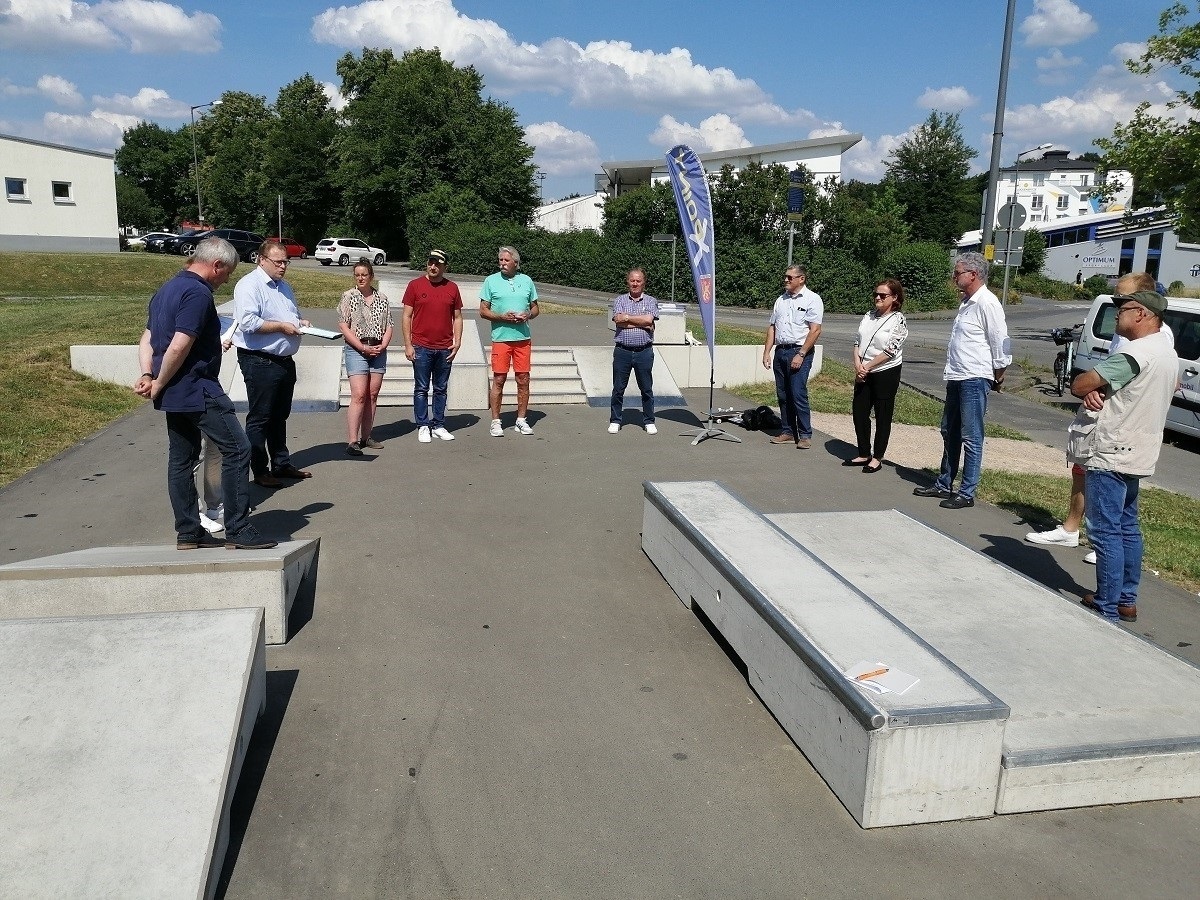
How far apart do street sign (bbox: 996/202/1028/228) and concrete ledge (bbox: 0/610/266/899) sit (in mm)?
18363

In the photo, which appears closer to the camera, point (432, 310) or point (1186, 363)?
point (432, 310)

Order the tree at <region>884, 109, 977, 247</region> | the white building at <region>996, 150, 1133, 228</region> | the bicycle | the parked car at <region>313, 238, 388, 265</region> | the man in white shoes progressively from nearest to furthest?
the man in white shoes
the bicycle
the parked car at <region>313, 238, 388, 265</region>
the tree at <region>884, 109, 977, 247</region>
the white building at <region>996, 150, 1133, 228</region>

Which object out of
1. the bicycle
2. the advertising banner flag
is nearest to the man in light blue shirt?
the advertising banner flag

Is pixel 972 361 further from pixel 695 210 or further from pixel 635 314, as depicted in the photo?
pixel 635 314

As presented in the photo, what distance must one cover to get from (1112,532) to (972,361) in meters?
2.88

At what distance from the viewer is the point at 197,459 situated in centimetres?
555

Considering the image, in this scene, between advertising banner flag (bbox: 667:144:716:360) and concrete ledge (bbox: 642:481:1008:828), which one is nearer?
concrete ledge (bbox: 642:481:1008:828)

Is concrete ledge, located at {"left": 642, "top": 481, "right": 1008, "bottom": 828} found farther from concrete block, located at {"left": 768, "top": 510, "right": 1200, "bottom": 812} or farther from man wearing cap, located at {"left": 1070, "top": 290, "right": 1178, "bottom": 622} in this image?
man wearing cap, located at {"left": 1070, "top": 290, "right": 1178, "bottom": 622}

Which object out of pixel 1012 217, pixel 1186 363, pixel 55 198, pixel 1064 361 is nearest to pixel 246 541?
pixel 1186 363

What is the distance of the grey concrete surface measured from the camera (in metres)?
3.21

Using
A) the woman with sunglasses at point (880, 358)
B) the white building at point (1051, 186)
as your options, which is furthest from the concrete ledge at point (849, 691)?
the white building at point (1051, 186)

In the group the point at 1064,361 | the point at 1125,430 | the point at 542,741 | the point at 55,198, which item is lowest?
the point at 542,741

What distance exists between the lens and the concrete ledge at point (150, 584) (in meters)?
4.57

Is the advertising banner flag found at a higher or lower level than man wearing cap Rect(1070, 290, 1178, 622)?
higher
